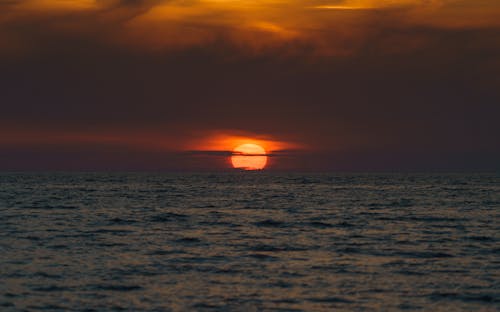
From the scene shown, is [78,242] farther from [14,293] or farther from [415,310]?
[415,310]

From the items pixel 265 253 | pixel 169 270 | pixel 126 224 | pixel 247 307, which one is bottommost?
pixel 247 307

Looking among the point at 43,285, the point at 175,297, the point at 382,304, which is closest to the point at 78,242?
the point at 43,285

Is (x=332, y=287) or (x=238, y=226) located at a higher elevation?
(x=238, y=226)

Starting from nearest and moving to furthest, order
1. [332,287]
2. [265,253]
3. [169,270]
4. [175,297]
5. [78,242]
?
[175,297], [332,287], [169,270], [265,253], [78,242]

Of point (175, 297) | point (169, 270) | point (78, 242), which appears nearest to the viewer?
point (175, 297)

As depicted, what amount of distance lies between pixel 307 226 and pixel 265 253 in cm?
1421

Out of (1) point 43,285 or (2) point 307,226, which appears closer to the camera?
(1) point 43,285

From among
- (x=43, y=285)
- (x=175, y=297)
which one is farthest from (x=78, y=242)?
(x=175, y=297)

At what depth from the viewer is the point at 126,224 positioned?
47.9m

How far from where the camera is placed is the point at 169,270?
27.3 meters

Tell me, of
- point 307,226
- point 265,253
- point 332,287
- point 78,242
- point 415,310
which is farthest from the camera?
point 307,226

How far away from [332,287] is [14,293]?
34.1 feet

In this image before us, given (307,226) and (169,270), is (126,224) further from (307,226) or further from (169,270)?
(169,270)

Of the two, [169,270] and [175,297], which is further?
[169,270]
